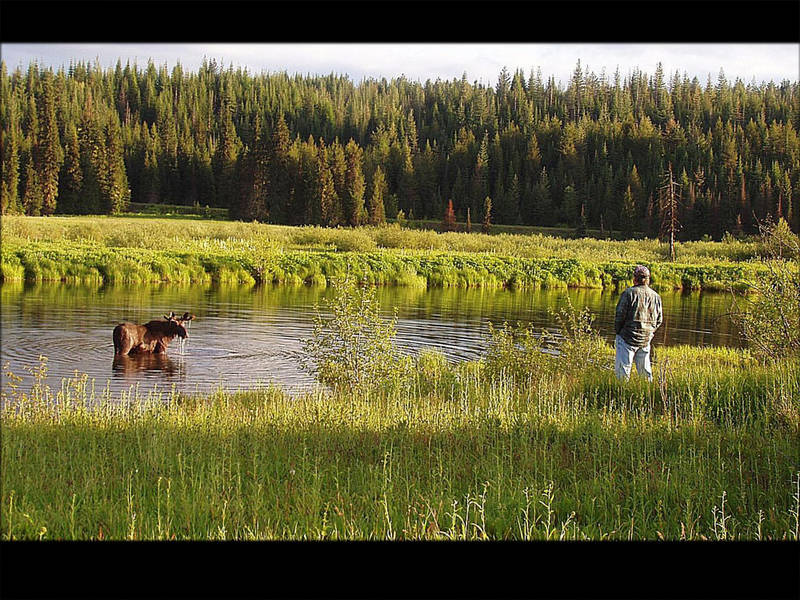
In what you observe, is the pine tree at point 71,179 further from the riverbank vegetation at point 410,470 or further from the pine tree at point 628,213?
the pine tree at point 628,213

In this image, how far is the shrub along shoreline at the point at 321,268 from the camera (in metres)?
28.5

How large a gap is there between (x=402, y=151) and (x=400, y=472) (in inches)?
4087

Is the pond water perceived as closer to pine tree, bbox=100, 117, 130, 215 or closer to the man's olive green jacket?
the man's olive green jacket

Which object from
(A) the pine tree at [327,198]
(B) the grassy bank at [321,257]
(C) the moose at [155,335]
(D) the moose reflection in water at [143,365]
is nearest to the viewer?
(D) the moose reflection in water at [143,365]

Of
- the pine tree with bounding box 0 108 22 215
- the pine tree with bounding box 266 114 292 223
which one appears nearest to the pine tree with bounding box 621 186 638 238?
the pine tree with bounding box 266 114 292 223

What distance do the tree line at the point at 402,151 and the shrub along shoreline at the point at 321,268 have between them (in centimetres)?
1307

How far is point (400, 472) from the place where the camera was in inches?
261

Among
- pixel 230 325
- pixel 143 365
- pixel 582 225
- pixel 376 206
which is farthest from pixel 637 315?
pixel 582 225

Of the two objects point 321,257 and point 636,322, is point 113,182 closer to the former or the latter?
point 321,257

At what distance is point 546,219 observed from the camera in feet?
317

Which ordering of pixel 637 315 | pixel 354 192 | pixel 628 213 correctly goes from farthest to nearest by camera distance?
1. pixel 628 213
2. pixel 354 192
3. pixel 637 315

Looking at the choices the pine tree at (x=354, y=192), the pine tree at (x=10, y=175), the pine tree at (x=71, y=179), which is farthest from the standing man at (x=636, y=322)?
the pine tree at (x=354, y=192)
